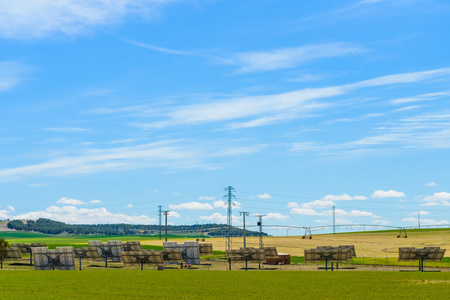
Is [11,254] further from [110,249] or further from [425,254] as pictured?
[425,254]

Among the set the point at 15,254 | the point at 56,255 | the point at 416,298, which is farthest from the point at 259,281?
the point at 15,254

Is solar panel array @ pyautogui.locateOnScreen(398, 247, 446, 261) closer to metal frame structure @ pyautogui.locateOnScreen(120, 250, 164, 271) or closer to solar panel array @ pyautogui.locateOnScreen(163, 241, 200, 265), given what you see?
solar panel array @ pyautogui.locateOnScreen(163, 241, 200, 265)

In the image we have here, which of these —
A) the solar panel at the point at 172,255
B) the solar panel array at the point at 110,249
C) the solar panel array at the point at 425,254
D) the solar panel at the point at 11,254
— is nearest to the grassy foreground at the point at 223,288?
the solar panel array at the point at 425,254

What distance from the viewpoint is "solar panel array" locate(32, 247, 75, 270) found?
4668 inches

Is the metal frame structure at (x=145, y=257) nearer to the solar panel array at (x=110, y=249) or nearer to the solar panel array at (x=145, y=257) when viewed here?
the solar panel array at (x=145, y=257)

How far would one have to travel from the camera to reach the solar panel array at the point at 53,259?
118562 mm

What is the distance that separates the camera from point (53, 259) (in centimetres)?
11900

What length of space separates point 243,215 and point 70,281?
9680cm

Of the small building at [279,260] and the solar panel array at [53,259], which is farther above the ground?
the solar panel array at [53,259]

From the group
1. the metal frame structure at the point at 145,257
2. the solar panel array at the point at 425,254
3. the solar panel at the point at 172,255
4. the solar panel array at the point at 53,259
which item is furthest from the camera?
the solar panel at the point at 172,255

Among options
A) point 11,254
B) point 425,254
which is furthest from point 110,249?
point 425,254

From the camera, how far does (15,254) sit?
143 metres

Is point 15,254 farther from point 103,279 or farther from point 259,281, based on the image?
point 259,281

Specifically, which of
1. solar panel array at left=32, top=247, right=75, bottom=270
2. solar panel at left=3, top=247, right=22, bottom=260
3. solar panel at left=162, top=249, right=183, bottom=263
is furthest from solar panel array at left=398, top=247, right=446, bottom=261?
solar panel at left=3, top=247, right=22, bottom=260
